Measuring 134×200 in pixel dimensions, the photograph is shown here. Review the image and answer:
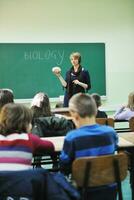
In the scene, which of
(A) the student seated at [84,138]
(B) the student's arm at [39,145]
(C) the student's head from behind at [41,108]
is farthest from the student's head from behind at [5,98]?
(A) the student seated at [84,138]

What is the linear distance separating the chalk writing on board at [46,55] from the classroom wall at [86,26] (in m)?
0.24

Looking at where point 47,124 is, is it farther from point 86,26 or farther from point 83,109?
point 86,26

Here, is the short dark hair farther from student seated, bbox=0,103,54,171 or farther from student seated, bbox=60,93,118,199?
student seated, bbox=0,103,54,171

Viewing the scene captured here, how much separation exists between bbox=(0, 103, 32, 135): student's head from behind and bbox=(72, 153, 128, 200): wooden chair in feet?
1.56

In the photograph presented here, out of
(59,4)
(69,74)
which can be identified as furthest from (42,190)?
(59,4)

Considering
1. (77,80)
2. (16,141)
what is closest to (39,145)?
(16,141)

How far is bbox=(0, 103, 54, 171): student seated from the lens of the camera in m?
2.35

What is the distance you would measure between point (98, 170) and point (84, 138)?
23 centimetres

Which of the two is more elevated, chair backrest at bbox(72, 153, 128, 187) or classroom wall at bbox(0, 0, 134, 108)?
classroom wall at bbox(0, 0, 134, 108)

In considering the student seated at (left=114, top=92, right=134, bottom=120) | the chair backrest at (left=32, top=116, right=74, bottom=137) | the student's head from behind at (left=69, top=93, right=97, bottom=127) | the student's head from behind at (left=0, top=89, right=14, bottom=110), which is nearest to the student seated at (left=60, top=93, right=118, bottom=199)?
the student's head from behind at (left=69, top=93, right=97, bottom=127)

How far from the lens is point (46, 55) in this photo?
739 cm

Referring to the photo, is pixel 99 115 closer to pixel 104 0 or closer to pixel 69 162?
pixel 69 162

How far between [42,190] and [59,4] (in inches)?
227

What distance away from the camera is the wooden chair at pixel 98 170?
2287mm
